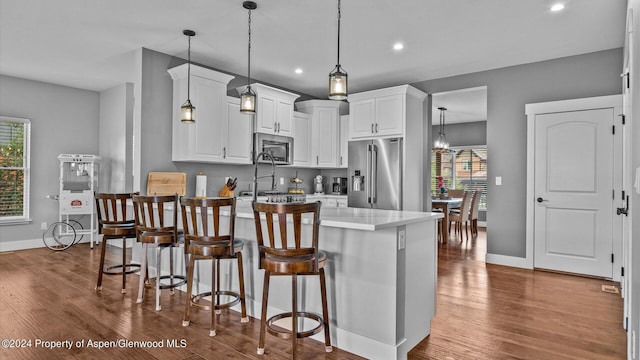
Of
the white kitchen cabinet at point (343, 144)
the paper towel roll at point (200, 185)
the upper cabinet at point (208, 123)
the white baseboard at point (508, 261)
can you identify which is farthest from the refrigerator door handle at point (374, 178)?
the paper towel roll at point (200, 185)

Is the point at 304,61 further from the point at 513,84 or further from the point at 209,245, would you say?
the point at 209,245

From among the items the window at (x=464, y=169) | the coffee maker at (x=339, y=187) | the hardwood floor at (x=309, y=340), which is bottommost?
the hardwood floor at (x=309, y=340)

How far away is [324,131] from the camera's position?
6445mm

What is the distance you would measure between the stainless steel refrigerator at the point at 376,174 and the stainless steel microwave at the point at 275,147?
3.24ft

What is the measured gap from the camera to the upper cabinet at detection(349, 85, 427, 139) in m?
5.34

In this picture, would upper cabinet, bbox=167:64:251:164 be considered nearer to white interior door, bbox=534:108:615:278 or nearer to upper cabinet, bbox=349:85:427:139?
upper cabinet, bbox=349:85:427:139

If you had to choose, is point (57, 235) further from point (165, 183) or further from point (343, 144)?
point (343, 144)

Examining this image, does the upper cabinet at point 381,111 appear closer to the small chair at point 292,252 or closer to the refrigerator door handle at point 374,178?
the refrigerator door handle at point 374,178

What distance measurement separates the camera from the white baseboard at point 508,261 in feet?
15.6

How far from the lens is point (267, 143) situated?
5.54 meters

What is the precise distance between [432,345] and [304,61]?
3.77 m

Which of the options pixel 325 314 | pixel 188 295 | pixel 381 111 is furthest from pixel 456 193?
pixel 188 295

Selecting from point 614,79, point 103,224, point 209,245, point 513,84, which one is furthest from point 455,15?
point 103,224

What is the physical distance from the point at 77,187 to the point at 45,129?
109cm
